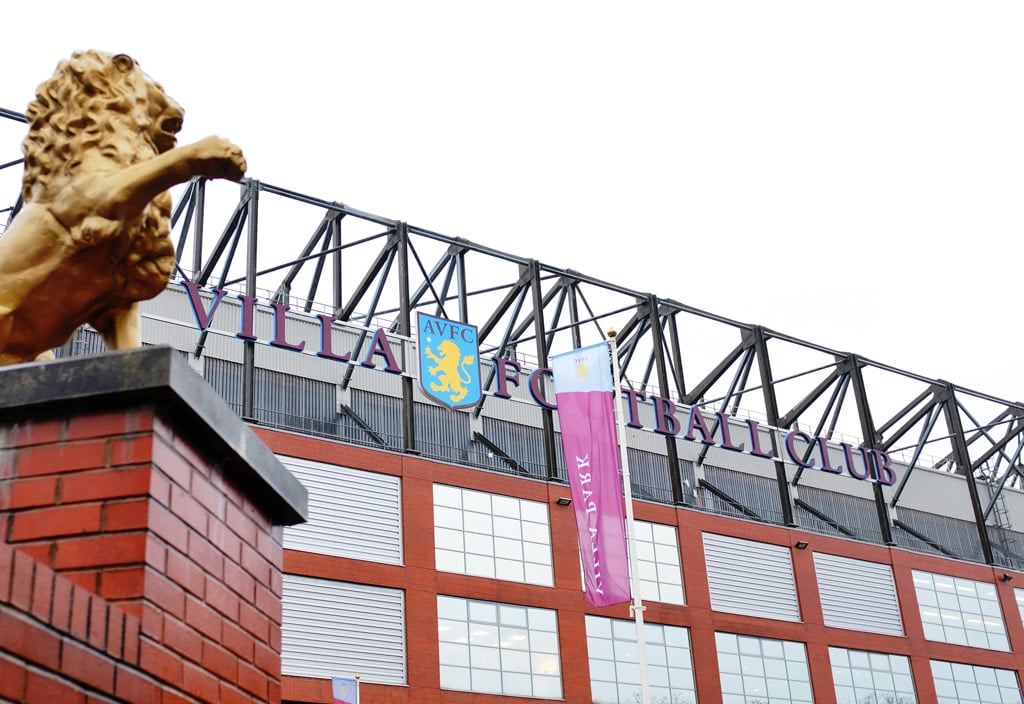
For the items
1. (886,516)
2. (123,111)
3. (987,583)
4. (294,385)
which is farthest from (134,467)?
(987,583)

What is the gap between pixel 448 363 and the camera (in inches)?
1422

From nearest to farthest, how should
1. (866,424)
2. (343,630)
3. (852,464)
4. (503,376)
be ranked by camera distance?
(343,630) → (503,376) → (852,464) → (866,424)

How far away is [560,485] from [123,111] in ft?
102

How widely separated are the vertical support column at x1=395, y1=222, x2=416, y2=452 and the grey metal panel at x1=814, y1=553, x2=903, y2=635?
14938mm

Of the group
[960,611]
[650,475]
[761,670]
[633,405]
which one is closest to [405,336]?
[633,405]

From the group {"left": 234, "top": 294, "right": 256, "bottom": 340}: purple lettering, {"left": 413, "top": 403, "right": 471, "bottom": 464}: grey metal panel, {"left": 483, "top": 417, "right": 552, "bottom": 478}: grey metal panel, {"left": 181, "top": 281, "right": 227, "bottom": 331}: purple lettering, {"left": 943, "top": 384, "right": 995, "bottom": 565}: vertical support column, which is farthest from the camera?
{"left": 943, "top": 384, "right": 995, "bottom": 565}: vertical support column

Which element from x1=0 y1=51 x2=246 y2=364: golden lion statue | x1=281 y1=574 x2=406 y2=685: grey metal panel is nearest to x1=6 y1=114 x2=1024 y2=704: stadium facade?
x1=281 y1=574 x2=406 y2=685: grey metal panel

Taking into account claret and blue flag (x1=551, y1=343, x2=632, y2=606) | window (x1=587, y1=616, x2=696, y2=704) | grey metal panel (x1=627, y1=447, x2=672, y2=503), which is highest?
grey metal panel (x1=627, y1=447, x2=672, y2=503)

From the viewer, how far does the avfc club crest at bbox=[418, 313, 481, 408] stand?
3538 cm

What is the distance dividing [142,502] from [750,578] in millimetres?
36772

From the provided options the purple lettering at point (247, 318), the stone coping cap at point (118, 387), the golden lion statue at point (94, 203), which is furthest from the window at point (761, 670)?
the stone coping cap at point (118, 387)

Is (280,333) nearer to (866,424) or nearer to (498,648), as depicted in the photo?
(498,648)

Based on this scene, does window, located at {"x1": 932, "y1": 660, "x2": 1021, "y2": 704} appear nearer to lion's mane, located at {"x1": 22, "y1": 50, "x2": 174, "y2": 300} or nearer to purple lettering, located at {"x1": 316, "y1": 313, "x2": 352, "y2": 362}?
purple lettering, located at {"x1": 316, "y1": 313, "x2": 352, "y2": 362}

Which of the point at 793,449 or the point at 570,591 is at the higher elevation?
the point at 793,449
